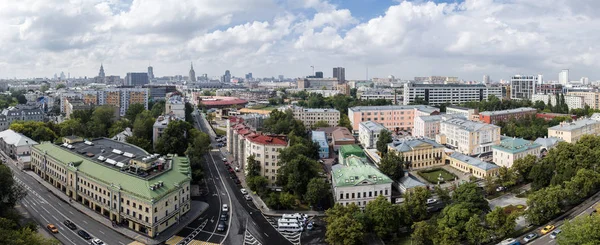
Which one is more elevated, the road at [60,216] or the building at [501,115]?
the building at [501,115]

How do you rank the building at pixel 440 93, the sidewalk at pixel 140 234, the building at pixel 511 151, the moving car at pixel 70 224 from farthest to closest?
the building at pixel 440 93
the building at pixel 511 151
the moving car at pixel 70 224
the sidewalk at pixel 140 234

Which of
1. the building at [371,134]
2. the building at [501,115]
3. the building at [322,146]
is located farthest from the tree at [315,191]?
the building at [501,115]

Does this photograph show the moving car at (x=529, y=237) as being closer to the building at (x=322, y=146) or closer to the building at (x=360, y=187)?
the building at (x=360, y=187)

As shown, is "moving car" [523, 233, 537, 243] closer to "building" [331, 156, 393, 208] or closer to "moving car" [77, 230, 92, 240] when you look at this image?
"building" [331, 156, 393, 208]

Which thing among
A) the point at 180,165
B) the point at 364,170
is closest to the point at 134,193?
the point at 180,165

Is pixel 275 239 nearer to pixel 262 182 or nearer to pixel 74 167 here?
pixel 262 182

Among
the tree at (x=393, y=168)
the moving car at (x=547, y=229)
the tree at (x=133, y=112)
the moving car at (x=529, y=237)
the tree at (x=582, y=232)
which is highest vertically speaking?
the tree at (x=133, y=112)

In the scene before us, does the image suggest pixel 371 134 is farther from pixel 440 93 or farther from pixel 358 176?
pixel 440 93
